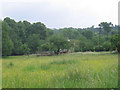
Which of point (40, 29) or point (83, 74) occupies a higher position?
point (40, 29)

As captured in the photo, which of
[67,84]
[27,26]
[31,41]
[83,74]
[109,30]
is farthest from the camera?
[109,30]

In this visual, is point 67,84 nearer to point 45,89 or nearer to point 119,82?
point 45,89

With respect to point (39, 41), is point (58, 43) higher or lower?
lower

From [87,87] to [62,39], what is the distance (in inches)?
1414

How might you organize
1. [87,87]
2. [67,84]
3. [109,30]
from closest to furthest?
[87,87] → [67,84] → [109,30]

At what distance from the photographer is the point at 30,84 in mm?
3803

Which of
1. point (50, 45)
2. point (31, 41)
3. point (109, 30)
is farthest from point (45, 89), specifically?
point (109, 30)

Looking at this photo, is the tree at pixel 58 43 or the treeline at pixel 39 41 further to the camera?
the tree at pixel 58 43

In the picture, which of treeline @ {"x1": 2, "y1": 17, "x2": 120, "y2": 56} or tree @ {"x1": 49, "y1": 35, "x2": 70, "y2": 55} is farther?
tree @ {"x1": 49, "y1": 35, "x2": 70, "y2": 55}

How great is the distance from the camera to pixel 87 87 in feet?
11.1

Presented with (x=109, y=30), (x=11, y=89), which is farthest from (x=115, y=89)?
(x=109, y=30)

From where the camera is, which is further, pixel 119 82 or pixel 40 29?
pixel 40 29

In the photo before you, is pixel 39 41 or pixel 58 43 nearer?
pixel 58 43

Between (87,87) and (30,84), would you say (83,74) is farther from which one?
(30,84)
